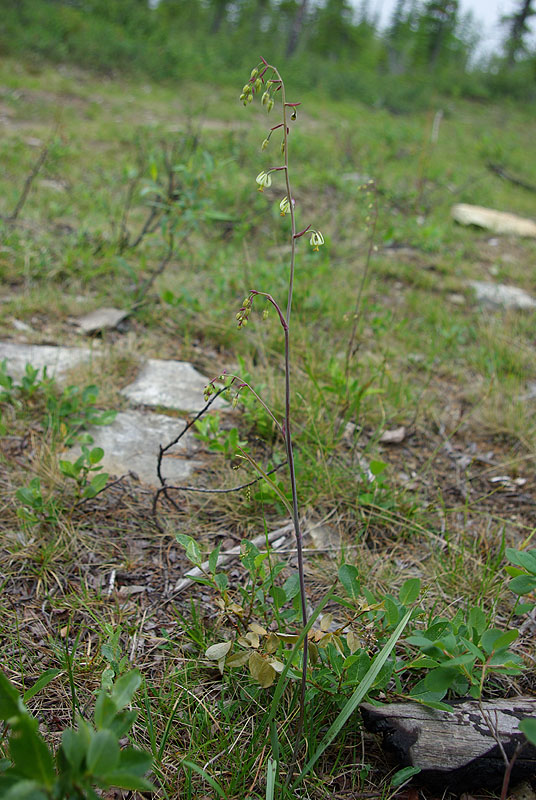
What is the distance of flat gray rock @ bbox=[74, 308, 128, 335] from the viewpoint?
10.2 ft

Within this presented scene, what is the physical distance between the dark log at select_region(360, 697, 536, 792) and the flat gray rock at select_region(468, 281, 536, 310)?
11.3 ft

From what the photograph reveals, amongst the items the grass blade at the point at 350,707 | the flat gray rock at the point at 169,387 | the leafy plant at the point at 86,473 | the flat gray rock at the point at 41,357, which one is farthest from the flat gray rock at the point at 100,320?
the grass blade at the point at 350,707

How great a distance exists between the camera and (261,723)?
1.30 m

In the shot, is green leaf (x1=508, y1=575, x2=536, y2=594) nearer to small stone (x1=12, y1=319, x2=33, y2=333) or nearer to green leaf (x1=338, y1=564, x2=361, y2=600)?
green leaf (x1=338, y1=564, x2=361, y2=600)

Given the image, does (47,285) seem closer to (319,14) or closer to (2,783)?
(2,783)

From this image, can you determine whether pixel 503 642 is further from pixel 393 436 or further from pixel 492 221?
pixel 492 221

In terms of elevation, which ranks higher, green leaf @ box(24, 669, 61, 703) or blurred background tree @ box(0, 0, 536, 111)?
blurred background tree @ box(0, 0, 536, 111)

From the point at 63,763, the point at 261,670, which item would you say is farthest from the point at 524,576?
the point at 63,763

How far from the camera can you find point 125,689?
3.03 feet

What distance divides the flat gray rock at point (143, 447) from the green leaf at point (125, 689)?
1.20 meters

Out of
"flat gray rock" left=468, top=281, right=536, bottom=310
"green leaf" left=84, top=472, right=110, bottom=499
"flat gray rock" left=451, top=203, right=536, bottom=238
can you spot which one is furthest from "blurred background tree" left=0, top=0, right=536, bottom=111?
"green leaf" left=84, top=472, right=110, bottom=499

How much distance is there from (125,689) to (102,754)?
161 mm

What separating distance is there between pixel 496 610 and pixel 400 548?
0.37m

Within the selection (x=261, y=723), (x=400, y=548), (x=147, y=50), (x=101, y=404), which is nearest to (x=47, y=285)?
(x=101, y=404)
